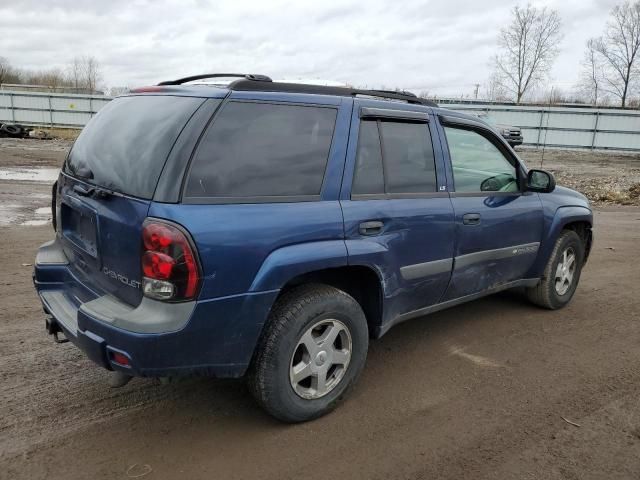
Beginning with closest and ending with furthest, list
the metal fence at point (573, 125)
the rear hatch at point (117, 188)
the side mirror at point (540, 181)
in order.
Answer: the rear hatch at point (117, 188) → the side mirror at point (540, 181) → the metal fence at point (573, 125)

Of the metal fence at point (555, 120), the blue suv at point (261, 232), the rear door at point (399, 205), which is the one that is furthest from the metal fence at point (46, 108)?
the rear door at point (399, 205)

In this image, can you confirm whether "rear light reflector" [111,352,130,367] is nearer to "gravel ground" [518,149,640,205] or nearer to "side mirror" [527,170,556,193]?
"side mirror" [527,170,556,193]

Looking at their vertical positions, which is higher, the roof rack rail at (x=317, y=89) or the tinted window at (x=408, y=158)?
the roof rack rail at (x=317, y=89)

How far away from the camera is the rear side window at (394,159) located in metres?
3.38

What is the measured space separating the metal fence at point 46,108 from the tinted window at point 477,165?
29681 millimetres

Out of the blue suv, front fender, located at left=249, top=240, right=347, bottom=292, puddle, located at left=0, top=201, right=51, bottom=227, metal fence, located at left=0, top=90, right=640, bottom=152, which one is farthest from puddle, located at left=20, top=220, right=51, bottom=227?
metal fence, located at left=0, top=90, right=640, bottom=152

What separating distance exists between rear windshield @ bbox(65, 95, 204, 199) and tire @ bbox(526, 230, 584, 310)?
3.68m

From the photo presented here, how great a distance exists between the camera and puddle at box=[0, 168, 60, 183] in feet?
44.6

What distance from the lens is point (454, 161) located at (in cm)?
400

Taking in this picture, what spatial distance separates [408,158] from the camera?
367 centimetres

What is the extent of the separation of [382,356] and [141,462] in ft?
6.45

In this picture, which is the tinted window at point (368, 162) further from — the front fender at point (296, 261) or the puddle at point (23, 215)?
the puddle at point (23, 215)

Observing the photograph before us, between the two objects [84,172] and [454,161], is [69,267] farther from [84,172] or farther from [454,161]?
[454,161]

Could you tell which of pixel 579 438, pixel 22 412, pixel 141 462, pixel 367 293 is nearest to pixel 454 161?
pixel 367 293
